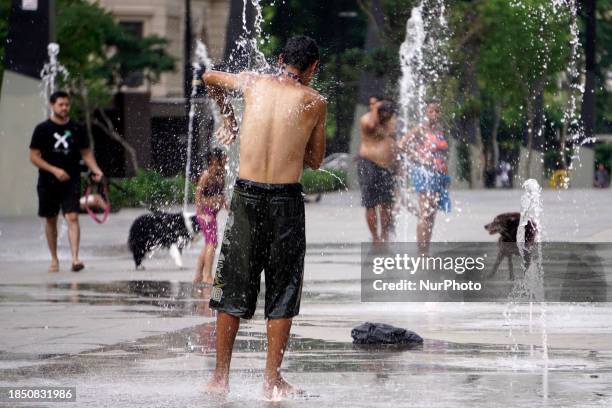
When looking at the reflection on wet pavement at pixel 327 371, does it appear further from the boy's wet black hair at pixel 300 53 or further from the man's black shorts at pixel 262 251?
the boy's wet black hair at pixel 300 53

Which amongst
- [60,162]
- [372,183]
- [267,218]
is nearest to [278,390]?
[267,218]

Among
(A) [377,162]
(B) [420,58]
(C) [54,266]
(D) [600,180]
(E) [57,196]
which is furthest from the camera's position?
(D) [600,180]

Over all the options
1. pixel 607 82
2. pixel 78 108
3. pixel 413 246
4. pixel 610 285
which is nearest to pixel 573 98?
pixel 607 82

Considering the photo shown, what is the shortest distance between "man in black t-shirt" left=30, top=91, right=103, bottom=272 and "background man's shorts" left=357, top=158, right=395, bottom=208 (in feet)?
8.32

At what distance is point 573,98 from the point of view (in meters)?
46.9

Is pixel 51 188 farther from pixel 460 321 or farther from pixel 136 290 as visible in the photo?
pixel 460 321

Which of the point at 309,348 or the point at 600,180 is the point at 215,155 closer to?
the point at 309,348

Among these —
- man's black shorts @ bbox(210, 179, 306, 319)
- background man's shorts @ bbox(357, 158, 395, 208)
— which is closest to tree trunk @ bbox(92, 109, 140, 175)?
background man's shorts @ bbox(357, 158, 395, 208)

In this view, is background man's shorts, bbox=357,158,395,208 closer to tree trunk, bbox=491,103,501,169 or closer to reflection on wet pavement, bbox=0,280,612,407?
reflection on wet pavement, bbox=0,280,612,407

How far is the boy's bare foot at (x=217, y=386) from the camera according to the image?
7.89 meters

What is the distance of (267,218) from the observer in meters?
7.97

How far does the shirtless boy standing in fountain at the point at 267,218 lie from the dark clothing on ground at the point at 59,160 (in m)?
7.78

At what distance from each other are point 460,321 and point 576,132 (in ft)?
133

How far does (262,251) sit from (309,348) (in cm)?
188
